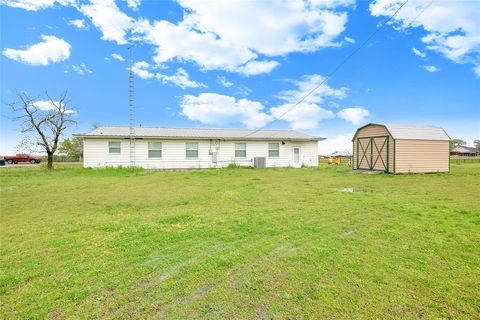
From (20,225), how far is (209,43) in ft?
48.3

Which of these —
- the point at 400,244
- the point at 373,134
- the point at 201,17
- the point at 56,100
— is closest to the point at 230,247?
the point at 400,244

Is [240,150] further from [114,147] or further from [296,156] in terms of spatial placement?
[114,147]

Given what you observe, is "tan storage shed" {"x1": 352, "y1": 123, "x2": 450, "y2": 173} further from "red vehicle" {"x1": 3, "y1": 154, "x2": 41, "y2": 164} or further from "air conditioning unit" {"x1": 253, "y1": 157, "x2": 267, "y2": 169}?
"red vehicle" {"x1": 3, "y1": 154, "x2": 41, "y2": 164}

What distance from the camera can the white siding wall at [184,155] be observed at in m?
17.7

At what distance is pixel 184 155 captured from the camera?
19.5 meters

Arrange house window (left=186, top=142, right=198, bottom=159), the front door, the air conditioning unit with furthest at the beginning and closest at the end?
the front door < the air conditioning unit < house window (left=186, top=142, right=198, bottom=159)

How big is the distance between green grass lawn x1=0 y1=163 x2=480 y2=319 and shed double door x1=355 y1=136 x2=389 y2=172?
39.0ft

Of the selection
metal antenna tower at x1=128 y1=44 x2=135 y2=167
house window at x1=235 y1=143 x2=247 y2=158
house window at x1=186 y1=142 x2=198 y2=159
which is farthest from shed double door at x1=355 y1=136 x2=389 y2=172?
metal antenna tower at x1=128 y1=44 x2=135 y2=167

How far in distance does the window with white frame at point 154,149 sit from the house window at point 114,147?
2023 mm

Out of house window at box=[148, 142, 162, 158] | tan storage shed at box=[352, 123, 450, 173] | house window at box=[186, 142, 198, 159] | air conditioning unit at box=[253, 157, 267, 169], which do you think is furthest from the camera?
air conditioning unit at box=[253, 157, 267, 169]

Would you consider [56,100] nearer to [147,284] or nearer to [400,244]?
[147,284]

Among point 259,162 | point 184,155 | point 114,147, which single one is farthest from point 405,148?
point 114,147

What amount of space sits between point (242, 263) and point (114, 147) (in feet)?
57.2

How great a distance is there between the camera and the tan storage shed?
16453 millimetres
